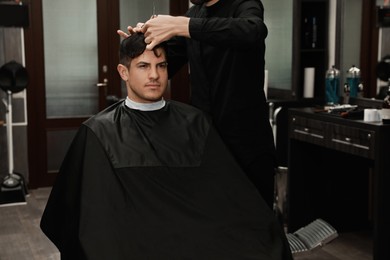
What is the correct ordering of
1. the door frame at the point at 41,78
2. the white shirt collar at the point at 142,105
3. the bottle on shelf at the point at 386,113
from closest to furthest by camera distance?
the white shirt collar at the point at 142,105 < the bottle on shelf at the point at 386,113 < the door frame at the point at 41,78

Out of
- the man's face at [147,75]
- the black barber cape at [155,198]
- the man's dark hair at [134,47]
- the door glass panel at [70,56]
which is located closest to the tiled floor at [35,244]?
the door glass panel at [70,56]

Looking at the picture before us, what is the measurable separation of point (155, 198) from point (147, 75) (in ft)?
1.41

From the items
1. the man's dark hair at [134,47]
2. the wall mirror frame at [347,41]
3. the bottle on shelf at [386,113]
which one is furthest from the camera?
the wall mirror frame at [347,41]

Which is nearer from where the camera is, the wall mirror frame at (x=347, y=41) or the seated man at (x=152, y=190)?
the seated man at (x=152, y=190)

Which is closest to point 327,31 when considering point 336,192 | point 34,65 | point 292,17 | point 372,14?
point 292,17

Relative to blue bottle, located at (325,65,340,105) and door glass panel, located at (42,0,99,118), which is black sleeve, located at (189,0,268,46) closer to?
blue bottle, located at (325,65,340,105)

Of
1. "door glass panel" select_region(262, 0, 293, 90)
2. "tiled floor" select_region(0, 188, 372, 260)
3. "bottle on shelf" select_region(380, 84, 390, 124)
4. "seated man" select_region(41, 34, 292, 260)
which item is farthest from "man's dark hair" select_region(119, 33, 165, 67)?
"door glass panel" select_region(262, 0, 293, 90)

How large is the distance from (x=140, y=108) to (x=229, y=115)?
32 centimetres

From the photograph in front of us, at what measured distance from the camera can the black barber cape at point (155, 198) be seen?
1771 millimetres

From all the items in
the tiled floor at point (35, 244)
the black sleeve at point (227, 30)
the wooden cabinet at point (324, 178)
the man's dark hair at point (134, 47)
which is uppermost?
the black sleeve at point (227, 30)

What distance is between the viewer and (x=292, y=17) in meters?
4.36

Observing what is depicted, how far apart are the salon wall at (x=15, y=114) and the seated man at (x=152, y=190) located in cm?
304

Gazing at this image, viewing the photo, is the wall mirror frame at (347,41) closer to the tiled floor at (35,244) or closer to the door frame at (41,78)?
the tiled floor at (35,244)

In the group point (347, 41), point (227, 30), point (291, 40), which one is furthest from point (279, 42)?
point (227, 30)
